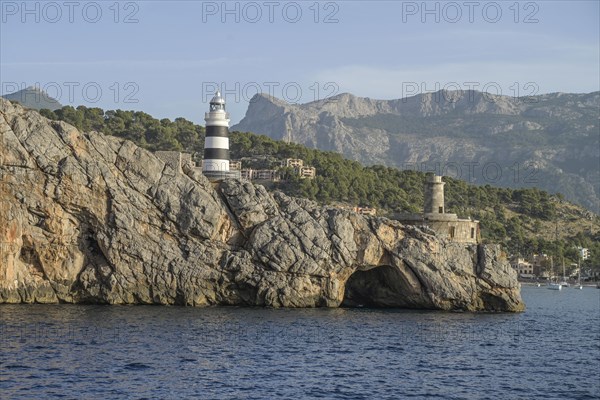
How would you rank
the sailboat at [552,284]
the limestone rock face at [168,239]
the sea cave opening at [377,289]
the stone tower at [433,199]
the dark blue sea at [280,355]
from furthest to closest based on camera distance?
the sailboat at [552,284] < the stone tower at [433,199] < the sea cave opening at [377,289] < the limestone rock face at [168,239] < the dark blue sea at [280,355]

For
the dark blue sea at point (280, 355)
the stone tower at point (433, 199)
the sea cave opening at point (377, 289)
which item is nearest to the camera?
the dark blue sea at point (280, 355)

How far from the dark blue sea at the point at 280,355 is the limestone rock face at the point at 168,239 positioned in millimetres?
2333

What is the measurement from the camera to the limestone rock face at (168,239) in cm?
5838

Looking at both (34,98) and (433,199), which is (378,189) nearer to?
(433,199)

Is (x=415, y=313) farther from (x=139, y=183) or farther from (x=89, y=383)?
(x=89, y=383)

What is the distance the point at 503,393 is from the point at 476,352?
10.6 meters

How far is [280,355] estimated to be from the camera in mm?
43625

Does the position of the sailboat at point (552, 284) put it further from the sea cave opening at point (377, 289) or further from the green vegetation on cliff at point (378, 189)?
the sea cave opening at point (377, 289)

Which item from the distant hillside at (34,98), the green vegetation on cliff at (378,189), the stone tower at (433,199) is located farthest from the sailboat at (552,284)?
the distant hillside at (34,98)

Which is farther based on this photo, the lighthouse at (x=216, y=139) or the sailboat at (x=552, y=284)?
the sailboat at (x=552, y=284)

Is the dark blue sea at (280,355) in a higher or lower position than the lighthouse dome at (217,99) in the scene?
lower

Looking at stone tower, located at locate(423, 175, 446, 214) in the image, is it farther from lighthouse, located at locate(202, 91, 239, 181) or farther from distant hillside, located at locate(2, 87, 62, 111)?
distant hillside, located at locate(2, 87, 62, 111)

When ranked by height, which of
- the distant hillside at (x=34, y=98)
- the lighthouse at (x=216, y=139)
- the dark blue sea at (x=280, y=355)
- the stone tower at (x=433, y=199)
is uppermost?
the distant hillside at (x=34, y=98)

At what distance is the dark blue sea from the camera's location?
3575cm
